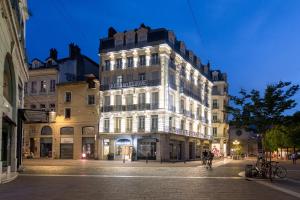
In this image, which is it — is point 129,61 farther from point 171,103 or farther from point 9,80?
point 9,80

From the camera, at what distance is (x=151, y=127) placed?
58.7m

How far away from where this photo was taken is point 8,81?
77.1 feet

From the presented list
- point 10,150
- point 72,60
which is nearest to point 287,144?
point 72,60

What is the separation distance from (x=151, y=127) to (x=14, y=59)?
36441 mm

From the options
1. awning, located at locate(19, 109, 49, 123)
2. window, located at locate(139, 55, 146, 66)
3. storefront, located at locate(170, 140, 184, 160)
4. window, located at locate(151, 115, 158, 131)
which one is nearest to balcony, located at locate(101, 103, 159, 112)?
window, located at locate(151, 115, 158, 131)

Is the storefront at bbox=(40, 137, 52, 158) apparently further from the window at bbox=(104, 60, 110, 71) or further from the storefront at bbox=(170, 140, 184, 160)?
the storefront at bbox=(170, 140, 184, 160)

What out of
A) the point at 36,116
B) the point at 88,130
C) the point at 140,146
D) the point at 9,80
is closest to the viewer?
the point at 9,80

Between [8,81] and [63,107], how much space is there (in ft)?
134

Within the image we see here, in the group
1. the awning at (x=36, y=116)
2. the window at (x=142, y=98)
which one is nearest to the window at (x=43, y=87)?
the window at (x=142, y=98)

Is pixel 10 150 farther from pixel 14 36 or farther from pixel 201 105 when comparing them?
pixel 201 105

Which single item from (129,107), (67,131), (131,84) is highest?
(131,84)

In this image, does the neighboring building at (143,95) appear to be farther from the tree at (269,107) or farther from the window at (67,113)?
the tree at (269,107)

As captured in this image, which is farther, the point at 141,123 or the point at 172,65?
the point at 172,65

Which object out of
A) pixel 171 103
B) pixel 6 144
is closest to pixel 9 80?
pixel 6 144
